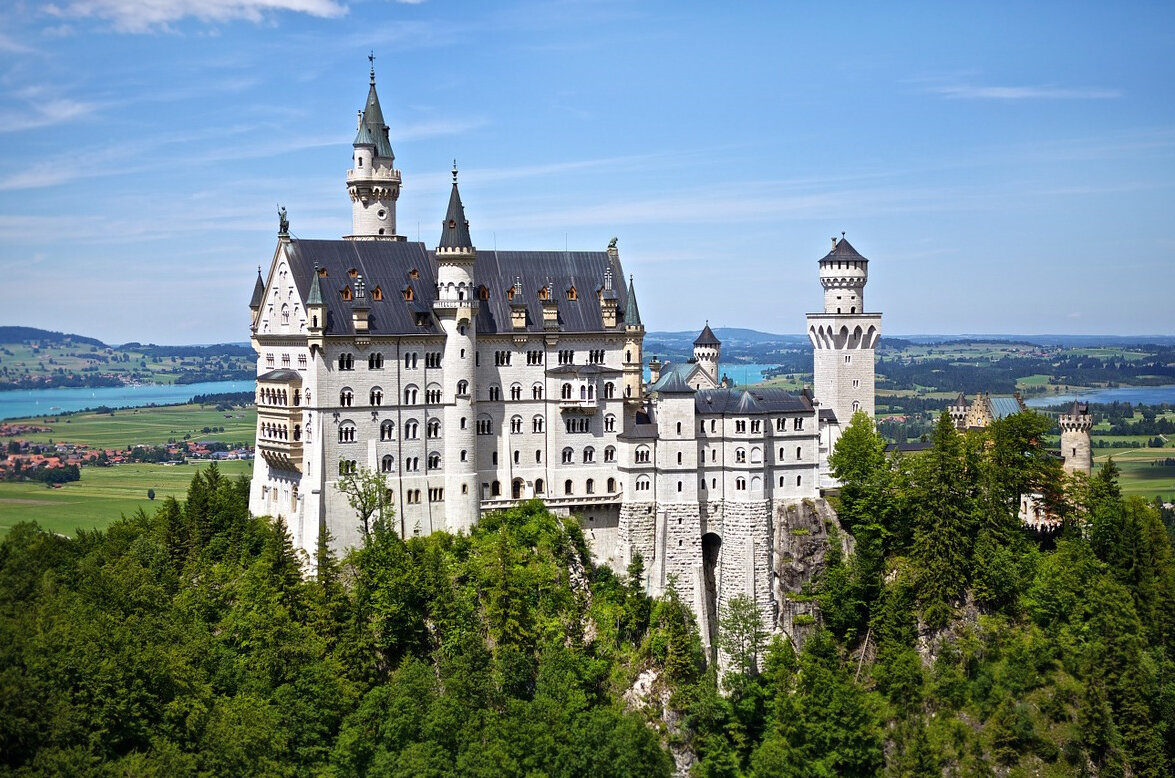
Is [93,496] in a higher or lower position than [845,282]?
lower

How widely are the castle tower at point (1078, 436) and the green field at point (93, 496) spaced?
71.7 meters

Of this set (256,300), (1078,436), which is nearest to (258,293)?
(256,300)

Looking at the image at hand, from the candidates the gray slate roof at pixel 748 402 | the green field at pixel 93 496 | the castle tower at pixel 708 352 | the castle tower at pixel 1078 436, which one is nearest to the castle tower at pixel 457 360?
the gray slate roof at pixel 748 402

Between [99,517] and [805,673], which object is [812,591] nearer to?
[805,673]

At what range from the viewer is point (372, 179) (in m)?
96.9

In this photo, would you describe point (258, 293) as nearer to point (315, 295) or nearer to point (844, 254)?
point (315, 295)

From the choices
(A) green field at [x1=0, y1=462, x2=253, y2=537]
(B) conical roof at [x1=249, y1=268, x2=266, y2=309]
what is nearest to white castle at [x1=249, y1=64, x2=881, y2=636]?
(B) conical roof at [x1=249, y1=268, x2=266, y2=309]

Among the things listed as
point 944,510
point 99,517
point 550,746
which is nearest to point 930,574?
point 944,510

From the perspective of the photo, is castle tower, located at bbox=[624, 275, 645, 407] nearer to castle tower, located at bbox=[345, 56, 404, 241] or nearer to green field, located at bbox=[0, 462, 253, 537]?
castle tower, located at bbox=[345, 56, 404, 241]

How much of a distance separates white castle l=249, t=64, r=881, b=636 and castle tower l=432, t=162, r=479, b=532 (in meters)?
0.11

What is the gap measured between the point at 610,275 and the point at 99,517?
67.2 metres

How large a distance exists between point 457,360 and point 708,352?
22.1 metres

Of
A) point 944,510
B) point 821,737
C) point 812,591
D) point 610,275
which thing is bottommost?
point 821,737

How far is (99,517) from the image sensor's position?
439 ft
